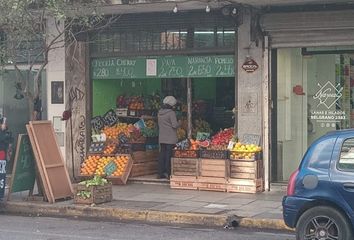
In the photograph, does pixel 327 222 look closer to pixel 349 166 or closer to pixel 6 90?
pixel 349 166

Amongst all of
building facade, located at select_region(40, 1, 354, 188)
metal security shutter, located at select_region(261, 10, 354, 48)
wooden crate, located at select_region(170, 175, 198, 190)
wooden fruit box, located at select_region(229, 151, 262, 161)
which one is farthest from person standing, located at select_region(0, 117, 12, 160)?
metal security shutter, located at select_region(261, 10, 354, 48)

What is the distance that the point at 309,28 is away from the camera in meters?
12.4

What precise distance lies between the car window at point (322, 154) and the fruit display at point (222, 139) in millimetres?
5196

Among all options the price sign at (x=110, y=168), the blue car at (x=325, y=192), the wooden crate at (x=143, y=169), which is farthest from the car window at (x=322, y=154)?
the wooden crate at (x=143, y=169)

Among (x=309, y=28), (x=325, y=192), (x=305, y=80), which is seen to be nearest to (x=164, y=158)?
(x=305, y=80)

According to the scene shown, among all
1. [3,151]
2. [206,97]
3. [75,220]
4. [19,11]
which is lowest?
[75,220]

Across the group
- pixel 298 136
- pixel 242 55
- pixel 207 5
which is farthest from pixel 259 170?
pixel 207 5

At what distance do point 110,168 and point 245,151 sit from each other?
3.15m

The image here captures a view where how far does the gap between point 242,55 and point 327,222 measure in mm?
6095

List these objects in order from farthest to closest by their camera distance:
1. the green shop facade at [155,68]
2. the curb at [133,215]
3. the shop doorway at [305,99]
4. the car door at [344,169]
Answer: the green shop facade at [155,68] → the shop doorway at [305,99] → the curb at [133,215] → the car door at [344,169]

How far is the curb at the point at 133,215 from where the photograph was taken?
396 inches

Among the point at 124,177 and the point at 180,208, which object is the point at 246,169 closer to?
the point at 180,208

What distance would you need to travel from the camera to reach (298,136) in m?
13.1

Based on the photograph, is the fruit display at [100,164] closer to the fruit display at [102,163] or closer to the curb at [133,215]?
the fruit display at [102,163]
